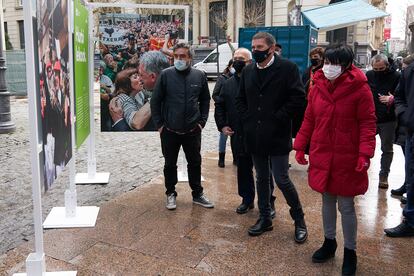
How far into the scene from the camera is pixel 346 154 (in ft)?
10.9

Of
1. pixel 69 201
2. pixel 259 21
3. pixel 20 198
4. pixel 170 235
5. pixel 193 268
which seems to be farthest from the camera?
pixel 259 21

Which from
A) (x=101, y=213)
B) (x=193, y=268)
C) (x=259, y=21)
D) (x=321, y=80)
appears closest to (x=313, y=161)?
(x=321, y=80)

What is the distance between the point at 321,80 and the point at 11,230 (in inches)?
132

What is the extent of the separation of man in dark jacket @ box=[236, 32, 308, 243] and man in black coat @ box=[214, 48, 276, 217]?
65cm

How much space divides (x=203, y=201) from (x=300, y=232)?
1.39m

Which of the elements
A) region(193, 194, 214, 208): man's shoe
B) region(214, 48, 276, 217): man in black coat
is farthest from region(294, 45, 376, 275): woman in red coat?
region(193, 194, 214, 208): man's shoe

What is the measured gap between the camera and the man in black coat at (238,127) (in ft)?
15.7

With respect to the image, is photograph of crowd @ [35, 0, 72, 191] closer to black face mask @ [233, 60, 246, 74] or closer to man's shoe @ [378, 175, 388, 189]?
black face mask @ [233, 60, 246, 74]

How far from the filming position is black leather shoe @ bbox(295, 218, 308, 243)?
4.08m

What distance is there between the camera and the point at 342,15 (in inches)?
427

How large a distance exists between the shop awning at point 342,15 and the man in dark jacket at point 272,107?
6600 mm

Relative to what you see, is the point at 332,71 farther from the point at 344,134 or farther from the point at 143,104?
the point at 143,104

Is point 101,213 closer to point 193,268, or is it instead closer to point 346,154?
point 193,268

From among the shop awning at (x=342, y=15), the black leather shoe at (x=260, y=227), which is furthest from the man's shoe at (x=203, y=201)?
the shop awning at (x=342, y=15)
